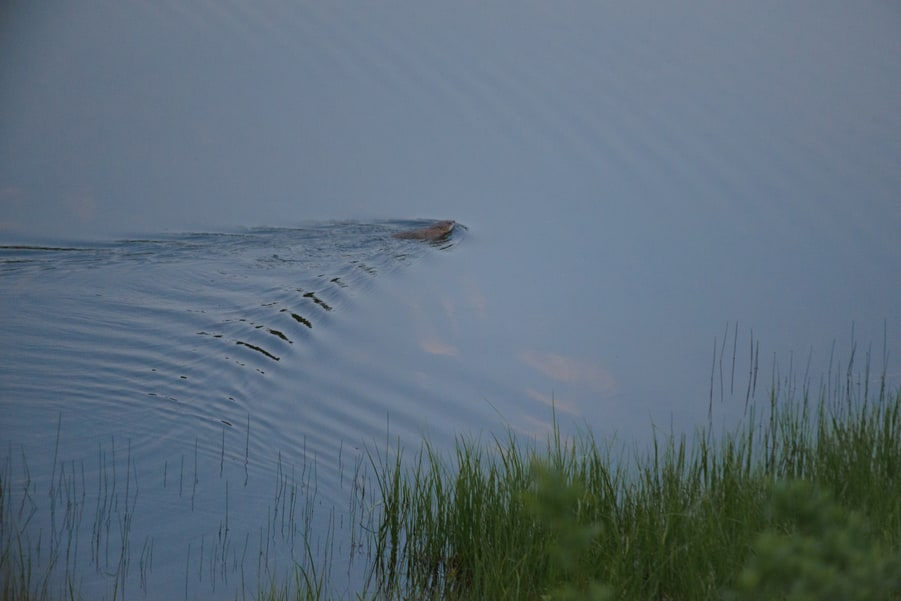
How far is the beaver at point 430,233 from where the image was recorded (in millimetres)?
11448

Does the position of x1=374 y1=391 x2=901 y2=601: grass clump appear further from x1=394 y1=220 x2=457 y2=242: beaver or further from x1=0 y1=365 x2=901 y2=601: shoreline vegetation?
x1=394 y1=220 x2=457 y2=242: beaver

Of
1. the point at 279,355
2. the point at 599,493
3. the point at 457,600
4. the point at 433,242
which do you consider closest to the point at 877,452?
the point at 599,493

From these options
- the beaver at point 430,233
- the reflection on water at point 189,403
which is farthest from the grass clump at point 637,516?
the beaver at point 430,233

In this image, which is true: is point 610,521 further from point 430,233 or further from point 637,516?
point 430,233

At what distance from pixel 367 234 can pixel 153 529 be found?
669cm

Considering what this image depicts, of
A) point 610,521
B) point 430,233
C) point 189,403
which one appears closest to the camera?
point 610,521

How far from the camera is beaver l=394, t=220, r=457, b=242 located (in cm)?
1145

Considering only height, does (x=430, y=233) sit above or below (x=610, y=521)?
above

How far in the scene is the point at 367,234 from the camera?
11.5 meters

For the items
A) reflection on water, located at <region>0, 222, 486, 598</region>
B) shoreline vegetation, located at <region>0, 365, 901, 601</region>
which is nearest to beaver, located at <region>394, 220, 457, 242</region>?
reflection on water, located at <region>0, 222, 486, 598</region>

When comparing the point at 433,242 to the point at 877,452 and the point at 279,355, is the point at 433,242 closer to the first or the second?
Result: the point at 279,355

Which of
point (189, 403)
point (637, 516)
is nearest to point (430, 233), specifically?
point (189, 403)

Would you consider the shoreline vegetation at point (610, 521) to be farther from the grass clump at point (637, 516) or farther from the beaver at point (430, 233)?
the beaver at point (430, 233)

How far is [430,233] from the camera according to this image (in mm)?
11508
